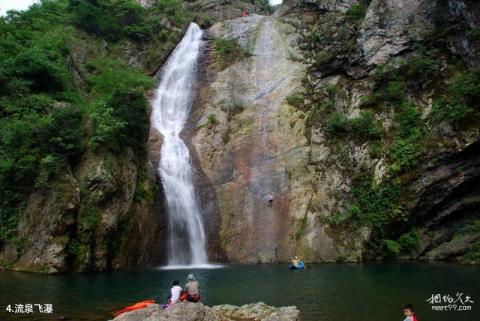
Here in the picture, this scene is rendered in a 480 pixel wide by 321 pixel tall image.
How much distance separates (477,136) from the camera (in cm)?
2336

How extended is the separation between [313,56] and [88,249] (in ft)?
77.0

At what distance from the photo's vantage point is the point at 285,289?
16094mm

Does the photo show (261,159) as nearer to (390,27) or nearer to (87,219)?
(87,219)

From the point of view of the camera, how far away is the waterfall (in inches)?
995

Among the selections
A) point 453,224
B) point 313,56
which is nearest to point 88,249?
point 453,224

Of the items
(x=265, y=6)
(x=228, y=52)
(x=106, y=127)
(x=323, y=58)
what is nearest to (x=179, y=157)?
(x=106, y=127)

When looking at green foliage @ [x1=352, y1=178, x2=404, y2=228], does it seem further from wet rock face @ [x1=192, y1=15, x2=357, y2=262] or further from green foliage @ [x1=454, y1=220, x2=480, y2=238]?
green foliage @ [x1=454, y1=220, x2=480, y2=238]

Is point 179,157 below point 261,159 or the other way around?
the other way around

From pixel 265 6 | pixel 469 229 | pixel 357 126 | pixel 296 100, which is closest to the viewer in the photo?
pixel 469 229

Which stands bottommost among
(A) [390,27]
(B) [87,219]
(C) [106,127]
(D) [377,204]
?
(B) [87,219]

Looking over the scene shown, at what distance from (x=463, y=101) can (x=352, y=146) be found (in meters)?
6.94

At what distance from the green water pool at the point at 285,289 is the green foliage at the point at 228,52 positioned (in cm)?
2035

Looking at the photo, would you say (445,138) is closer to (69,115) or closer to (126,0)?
(69,115)

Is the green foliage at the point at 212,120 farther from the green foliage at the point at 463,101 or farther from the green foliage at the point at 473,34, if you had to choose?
the green foliage at the point at 473,34
